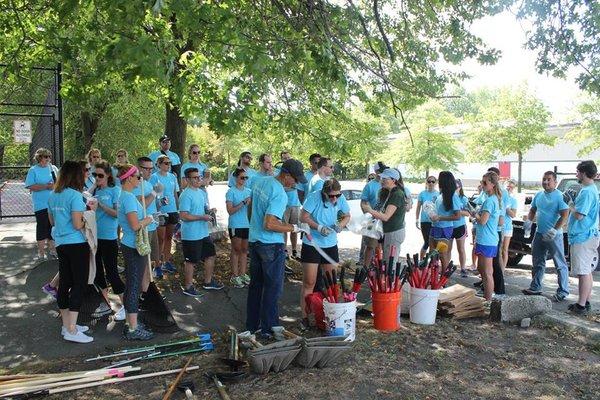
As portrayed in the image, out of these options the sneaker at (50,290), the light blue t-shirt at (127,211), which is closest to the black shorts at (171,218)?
the sneaker at (50,290)

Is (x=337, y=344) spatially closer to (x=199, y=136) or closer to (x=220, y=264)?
(x=220, y=264)

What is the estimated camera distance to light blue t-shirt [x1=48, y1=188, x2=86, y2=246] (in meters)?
4.89

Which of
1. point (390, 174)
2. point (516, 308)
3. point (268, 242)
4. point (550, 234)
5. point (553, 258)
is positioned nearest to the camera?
point (268, 242)

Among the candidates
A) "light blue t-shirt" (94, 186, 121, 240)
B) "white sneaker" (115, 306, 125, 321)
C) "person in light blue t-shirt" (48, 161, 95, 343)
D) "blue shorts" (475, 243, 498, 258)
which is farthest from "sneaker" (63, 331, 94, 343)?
"blue shorts" (475, 243, 498, 258)

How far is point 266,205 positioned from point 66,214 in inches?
75.5

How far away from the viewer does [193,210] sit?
6.54 m

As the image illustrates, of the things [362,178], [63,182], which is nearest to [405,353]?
[63,182]

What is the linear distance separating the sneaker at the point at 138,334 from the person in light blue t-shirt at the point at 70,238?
436 millimetres

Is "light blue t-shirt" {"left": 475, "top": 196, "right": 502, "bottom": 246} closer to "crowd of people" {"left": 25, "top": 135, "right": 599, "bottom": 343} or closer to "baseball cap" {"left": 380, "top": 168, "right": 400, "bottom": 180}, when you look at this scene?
"crowd of people" {"left": 25, "top": 135, "right": 599, "bottom": 343}

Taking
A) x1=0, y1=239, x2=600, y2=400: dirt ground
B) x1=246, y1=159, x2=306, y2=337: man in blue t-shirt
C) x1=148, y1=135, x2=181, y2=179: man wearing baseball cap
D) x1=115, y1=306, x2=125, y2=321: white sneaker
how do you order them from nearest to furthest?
x1=0, y1=239, x2=600, y2=400: dirt ground, x1=246, y1=159, x2=306, y2=337: man in blue t-shirt, x1=115, y1=306, x2=125, y2=321: white sneaker, x1=148, y1=135, x2=181, y2=179: man wearing baseball cap

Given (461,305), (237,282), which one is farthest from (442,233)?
(237,282)

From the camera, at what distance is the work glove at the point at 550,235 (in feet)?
22.6

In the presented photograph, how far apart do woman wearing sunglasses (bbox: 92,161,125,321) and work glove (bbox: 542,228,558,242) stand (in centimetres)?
553

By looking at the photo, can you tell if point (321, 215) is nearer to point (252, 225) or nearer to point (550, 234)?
point (252, 225)
